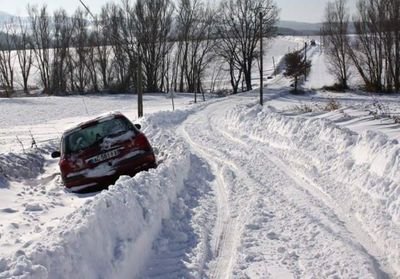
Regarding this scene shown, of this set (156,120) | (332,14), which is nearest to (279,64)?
(332,14)

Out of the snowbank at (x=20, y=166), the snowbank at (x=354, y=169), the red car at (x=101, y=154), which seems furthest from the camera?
the snowbank at (x=20, y=166)

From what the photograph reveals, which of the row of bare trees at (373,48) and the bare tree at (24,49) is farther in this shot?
the bare tree at (24,49)

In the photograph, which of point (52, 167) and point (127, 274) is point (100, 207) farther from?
point (52, 167)

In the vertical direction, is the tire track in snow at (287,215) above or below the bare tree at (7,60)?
below

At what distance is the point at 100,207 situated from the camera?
6070 millimetres

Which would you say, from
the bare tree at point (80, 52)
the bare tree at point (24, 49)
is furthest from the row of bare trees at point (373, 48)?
the bare tree at point (24, 49)

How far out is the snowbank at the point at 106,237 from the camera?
4.41 metres

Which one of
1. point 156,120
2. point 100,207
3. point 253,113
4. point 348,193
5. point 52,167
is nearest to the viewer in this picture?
point 100,207

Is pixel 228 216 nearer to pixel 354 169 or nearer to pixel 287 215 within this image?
pixel 287 215

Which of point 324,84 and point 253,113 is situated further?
point 324,84

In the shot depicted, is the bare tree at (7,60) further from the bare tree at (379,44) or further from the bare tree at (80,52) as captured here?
the bare tree at (379,44)

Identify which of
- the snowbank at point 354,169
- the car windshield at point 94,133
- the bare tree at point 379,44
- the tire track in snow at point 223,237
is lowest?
the tire track in snow at point 223,237

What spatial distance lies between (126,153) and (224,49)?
61.6 m

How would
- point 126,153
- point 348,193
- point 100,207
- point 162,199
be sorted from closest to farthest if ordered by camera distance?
1. point 100,207
2. point 162,199
3. point 348,193
4. point 126,153
